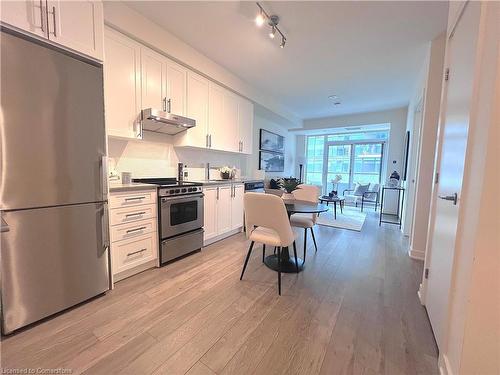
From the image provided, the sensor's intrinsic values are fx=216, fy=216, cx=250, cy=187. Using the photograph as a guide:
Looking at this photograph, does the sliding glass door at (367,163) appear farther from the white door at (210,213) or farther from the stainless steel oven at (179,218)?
the stainless steel oven at (179,218)

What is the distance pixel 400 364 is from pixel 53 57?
3017 millimetres

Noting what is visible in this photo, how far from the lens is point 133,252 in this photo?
221cm

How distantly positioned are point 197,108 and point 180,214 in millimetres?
1520

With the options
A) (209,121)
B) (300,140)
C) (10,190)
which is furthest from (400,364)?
→ (300,140)

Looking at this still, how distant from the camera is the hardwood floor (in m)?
1.28

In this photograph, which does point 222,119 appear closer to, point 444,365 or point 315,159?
point 444,365

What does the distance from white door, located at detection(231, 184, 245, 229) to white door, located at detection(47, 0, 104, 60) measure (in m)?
2.37

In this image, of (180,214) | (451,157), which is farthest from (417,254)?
(180,214)

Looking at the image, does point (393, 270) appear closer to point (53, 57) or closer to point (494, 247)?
point (494, 247)

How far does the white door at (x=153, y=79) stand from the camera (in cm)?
242

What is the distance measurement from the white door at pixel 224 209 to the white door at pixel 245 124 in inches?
40.8

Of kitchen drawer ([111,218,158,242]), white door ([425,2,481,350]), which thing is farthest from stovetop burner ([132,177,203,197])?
white door ([425,2,481,350])

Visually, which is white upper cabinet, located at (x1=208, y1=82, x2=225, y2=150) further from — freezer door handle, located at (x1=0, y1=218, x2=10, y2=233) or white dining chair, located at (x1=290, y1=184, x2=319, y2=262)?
freezer door handle, located at (x1=0, y1=218, x2=10, y2=233)

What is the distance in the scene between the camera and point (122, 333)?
1493 millimetres
